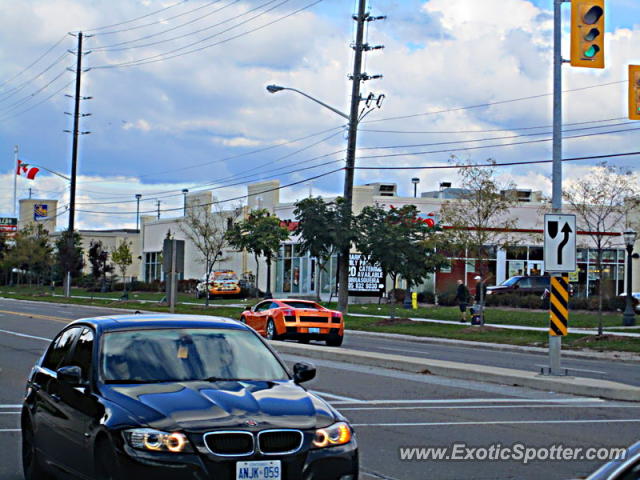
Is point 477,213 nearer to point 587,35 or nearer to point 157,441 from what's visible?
point 587,35

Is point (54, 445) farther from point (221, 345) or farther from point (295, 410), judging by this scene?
point (295, 410)

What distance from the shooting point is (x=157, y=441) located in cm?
607

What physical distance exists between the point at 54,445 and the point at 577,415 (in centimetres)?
771

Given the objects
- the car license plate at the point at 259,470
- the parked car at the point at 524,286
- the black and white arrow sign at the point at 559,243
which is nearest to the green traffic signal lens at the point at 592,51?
the black and white arrow sign at the point at 559,243

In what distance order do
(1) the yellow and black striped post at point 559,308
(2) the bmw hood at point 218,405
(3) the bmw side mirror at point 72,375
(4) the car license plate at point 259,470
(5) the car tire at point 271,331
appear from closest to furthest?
(4) the car license plate at point 259,470
(2) the bmw hood at point 218,405
(3) the bmw side mirror at point 72,375
(1) the yellow and black striped post at point 559,308
(5) the car tire at point 271,331

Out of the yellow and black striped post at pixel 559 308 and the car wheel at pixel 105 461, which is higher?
the yellow and black striped post at pixel 559 308

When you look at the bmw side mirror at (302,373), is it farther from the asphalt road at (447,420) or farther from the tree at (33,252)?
the tree at (33,252)

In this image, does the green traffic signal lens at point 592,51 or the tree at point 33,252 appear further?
the tree at point 33,252

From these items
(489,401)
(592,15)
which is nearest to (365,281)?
(592,15)

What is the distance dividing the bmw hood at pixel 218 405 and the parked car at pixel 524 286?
156 ft

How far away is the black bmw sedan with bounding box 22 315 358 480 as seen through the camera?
605 cm

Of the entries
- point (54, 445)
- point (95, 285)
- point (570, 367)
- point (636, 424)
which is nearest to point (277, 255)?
point (95, 285)

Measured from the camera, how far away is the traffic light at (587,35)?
16.7 metres

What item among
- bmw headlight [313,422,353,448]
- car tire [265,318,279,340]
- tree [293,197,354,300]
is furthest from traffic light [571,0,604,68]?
tree [293,197,354,300]
